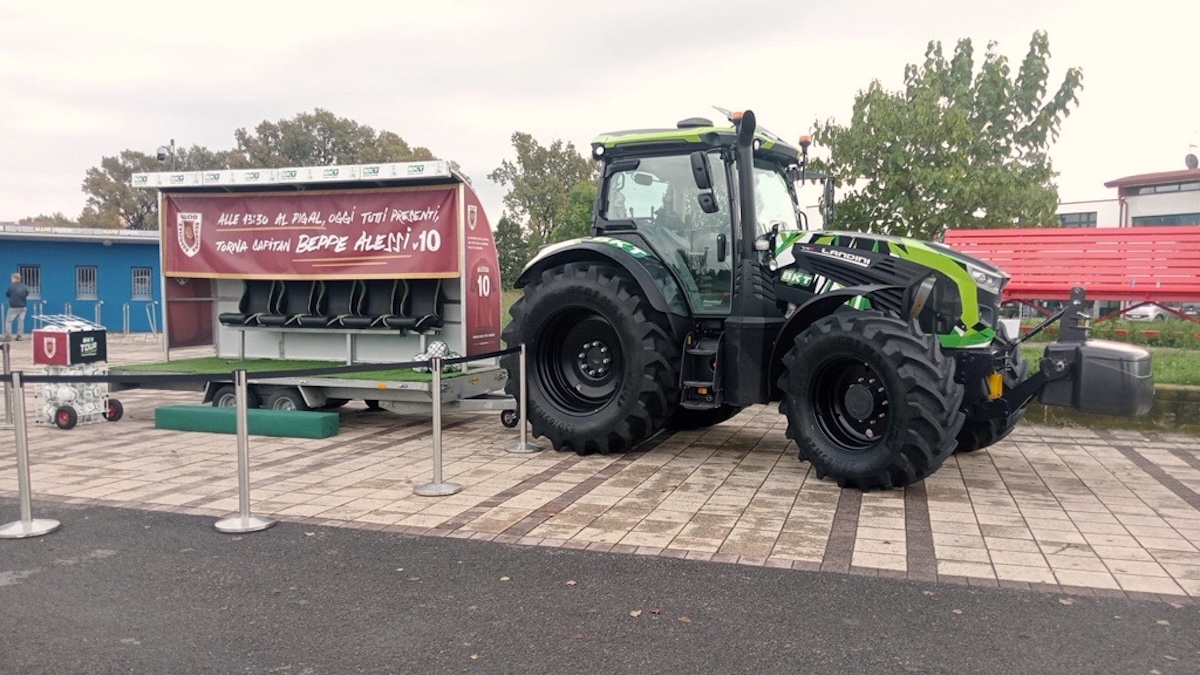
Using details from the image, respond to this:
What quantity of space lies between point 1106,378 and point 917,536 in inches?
79.6

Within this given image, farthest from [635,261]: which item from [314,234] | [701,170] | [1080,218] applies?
[1080,218]

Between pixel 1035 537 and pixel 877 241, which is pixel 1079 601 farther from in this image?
pixel 877 241

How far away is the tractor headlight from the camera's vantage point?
271 inches

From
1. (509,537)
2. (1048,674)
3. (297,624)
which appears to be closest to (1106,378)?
(1048,674)

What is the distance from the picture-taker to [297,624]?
404 centimetres

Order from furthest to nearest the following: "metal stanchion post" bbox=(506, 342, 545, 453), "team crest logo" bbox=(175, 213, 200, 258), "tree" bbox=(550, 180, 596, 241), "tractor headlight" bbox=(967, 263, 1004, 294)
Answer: "tree" bbox=(550, 180, 596, 241)
"team crest logo" bbox=(175, 213, 200, 258)
"metal stanchion post" bbox=(506, 342, 545, 453)
"tractor headlight" bbox=(967, 263, 1004, 294)

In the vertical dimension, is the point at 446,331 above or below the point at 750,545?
above

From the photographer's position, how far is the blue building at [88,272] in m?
25.9

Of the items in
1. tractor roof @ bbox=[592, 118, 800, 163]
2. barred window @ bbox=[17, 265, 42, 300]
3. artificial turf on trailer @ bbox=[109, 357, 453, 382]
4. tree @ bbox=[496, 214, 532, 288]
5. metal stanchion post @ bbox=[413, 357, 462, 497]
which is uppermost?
tree @ bbox=[496, 214, 532, 288]

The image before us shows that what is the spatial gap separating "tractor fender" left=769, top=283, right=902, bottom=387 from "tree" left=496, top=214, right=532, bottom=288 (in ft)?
126

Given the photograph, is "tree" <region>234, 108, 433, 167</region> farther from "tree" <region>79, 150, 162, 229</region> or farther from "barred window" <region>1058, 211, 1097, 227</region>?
"barred window" <region>1058, 211, 1097, 227</region>

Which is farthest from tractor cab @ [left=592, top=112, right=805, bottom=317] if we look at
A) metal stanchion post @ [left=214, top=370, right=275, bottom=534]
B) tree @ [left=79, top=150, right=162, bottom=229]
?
tree @ [left=79, top=150, right=162, bottom=229]

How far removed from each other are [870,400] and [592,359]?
2.69 metres

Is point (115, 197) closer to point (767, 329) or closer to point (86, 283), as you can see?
point (86, 283)
